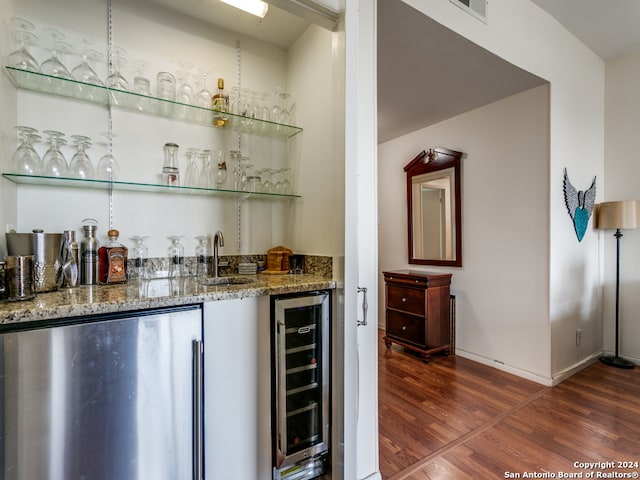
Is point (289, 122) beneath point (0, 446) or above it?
above

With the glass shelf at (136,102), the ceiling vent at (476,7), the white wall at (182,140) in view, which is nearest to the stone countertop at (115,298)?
the white wall at (182,140)

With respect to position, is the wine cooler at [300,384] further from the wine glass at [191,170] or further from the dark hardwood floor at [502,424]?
the wine glass at [191,170]

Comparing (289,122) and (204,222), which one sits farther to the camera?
(289,122)

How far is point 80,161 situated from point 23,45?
1.75ft

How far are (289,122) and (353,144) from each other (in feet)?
3.03

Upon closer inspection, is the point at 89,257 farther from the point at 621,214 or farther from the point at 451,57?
the point at 621,214

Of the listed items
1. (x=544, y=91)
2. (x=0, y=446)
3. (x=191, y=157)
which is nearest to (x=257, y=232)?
(x=191, y=157)

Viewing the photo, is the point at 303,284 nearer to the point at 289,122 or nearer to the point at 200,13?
the point at 289,122

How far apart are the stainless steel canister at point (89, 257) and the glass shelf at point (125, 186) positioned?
0.22 meters

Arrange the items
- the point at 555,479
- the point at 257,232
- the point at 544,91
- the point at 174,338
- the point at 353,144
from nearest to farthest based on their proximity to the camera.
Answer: the point at 174,338 → the point at 353,144 → the point at 555,479 → the point at 257,232 → the point at 544,91

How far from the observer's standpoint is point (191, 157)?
184 cm

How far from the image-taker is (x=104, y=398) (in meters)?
1.00

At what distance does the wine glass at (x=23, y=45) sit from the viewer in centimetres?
132

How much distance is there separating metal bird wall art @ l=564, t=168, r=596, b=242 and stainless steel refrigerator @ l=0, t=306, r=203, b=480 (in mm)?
3167
